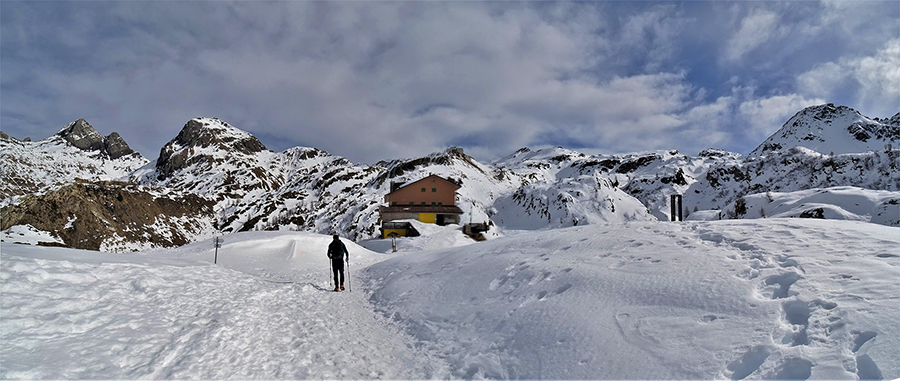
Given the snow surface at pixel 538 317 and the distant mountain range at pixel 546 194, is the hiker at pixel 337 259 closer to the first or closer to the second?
the snow surface at pixel 538 317

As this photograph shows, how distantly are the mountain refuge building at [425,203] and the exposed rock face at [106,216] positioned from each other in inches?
1543

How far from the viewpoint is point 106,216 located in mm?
53875

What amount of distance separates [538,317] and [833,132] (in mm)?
127969

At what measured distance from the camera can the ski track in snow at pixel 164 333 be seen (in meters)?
4.22

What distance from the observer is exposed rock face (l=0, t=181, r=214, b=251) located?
41.8 m

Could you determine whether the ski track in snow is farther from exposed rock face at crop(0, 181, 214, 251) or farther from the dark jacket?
exposed rock face at crop(0, 181, 214, 251)

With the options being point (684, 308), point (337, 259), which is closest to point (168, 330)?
point (337, 259)

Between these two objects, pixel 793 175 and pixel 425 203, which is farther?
pixel 425 203

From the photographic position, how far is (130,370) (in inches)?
164

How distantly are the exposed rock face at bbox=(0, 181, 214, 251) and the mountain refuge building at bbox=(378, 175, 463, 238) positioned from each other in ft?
129

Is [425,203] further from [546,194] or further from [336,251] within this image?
[336,251]

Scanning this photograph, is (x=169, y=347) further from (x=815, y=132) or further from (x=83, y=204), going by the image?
(x=815, y=132)

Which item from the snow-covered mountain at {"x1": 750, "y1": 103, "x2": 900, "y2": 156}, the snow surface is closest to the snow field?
the snow surface

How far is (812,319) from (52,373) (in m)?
8.71
